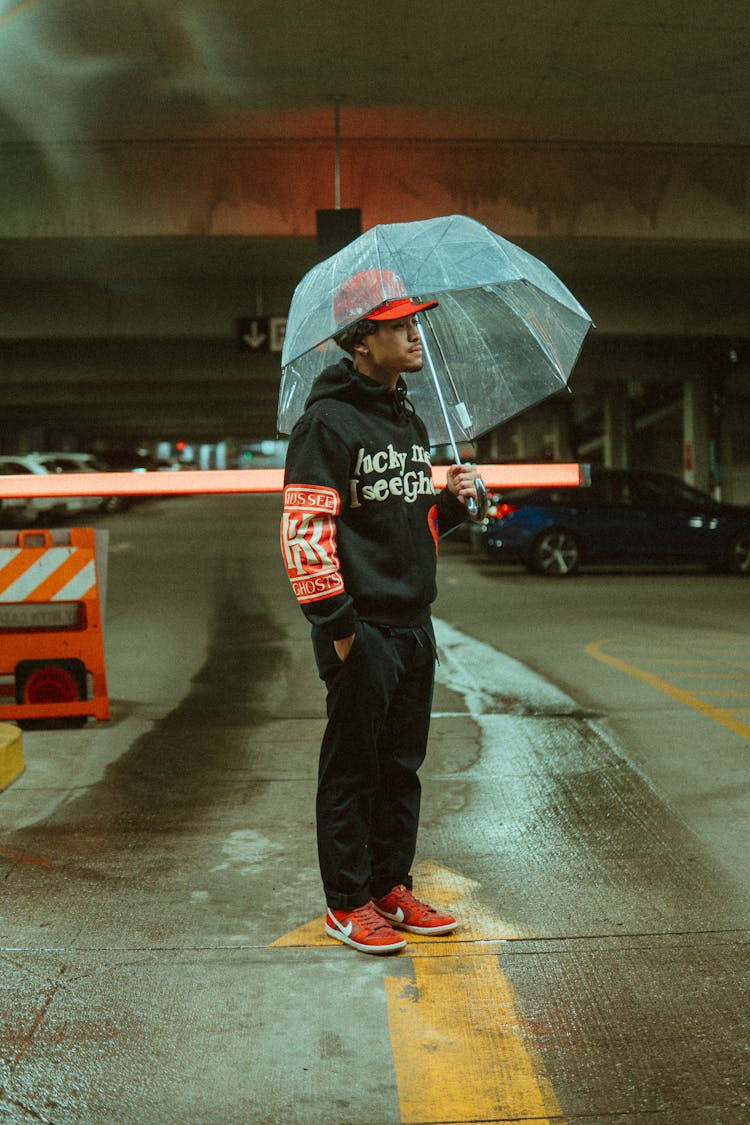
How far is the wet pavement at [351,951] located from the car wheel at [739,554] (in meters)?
11.1

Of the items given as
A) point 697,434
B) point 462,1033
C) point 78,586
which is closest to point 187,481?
point 78,586

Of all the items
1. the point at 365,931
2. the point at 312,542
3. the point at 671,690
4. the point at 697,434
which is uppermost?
the point at 697,434

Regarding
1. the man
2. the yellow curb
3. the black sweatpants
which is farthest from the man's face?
the yellow curb

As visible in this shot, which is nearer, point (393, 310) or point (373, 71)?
point (393, 310)

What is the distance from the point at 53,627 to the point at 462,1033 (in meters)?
5.02

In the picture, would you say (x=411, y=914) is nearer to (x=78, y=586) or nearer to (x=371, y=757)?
(x=371, y=757)

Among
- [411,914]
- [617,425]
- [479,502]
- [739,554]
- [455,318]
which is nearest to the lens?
[479,502]

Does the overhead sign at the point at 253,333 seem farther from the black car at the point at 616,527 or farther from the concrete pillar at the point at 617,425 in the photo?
the concrete pillar at the point at 617,425

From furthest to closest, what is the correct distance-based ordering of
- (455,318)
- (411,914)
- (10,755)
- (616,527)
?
(616,527)
(10,755)
(455,318)
(411,914)

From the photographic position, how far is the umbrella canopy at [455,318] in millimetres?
3635

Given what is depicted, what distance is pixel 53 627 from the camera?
7.54 metres

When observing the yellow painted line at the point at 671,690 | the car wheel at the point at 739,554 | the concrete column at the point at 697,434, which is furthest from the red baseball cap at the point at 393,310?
the concrete column at the point at 697,434

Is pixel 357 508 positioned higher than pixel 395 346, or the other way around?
pixel 395 346

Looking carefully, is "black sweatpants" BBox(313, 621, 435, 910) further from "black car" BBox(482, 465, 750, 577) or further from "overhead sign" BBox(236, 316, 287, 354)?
"overhead sign" BBox(236, 316, 287, 354)
